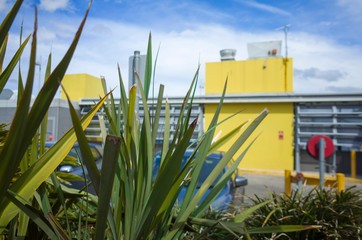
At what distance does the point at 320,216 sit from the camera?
2.05 m

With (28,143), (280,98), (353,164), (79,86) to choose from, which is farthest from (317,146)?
(79,86)

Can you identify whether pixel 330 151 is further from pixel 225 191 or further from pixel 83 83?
pixel 83 83

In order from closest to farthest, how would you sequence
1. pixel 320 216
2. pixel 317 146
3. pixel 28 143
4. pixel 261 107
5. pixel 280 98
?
pixel 28 143
pixel 320 216
pixel 317 146
pixel 280 98
pixel 261 107

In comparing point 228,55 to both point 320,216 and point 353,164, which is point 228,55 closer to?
point 353,164

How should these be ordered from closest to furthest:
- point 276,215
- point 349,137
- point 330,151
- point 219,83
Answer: point 276,215 → point 330,151 → point 349,137 → point 219,83

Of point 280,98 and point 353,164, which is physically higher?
point 280,98

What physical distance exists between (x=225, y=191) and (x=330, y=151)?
2204 millimetres

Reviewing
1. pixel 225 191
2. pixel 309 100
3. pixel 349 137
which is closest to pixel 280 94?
pixel 309 100

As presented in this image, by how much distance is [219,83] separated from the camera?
14.6 metres

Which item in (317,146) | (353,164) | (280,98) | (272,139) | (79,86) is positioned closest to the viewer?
(317,146)

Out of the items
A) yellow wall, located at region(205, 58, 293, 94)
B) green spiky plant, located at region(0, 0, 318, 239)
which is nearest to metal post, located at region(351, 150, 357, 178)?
yellow wall, located at region(205, 58, 293, 94)

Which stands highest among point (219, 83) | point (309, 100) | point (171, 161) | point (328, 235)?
point (219, 83)

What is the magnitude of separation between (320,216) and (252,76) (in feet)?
41.7

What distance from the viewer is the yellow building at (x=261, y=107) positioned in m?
13.1
